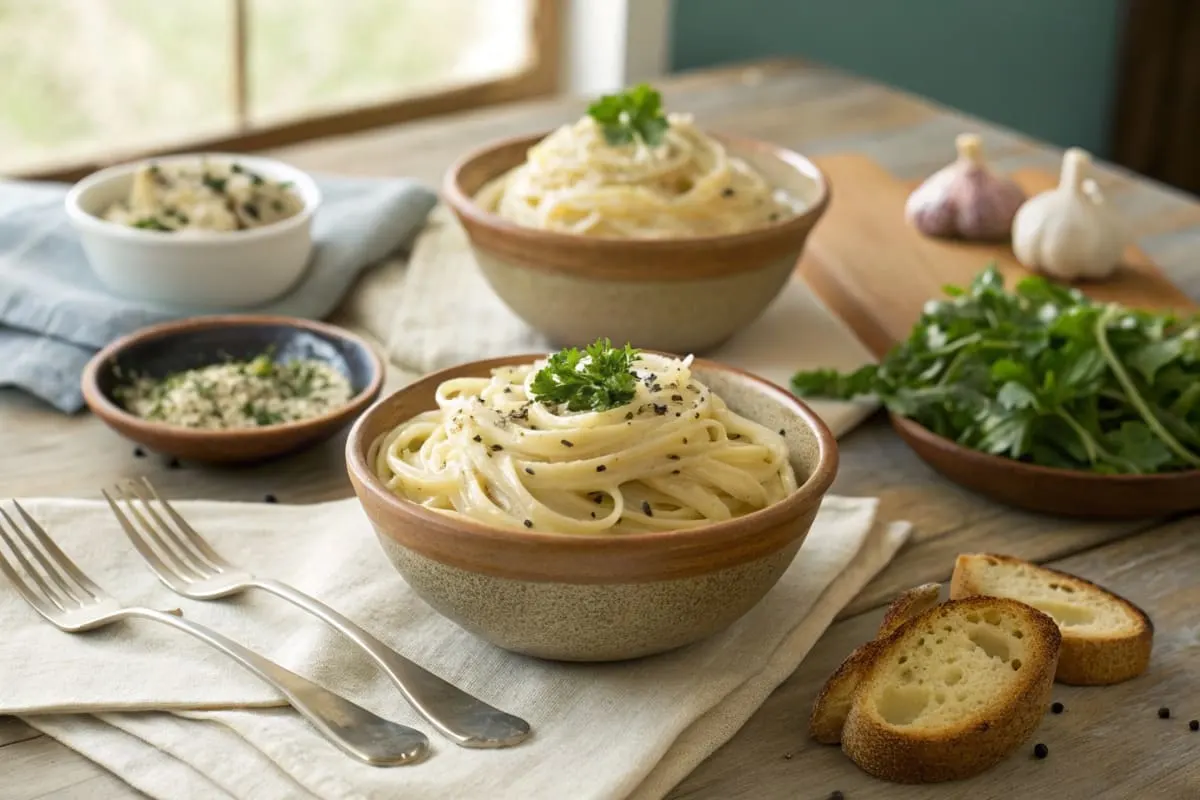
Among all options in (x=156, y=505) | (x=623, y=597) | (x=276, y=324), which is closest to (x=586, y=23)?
(x=276, y=324)

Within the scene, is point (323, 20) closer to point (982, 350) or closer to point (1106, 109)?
point (982, 350)

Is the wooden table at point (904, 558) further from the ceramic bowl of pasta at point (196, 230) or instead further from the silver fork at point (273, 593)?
the ceramic bowl of pasta at point (196, 230)

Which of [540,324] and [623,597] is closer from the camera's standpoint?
[623,597]

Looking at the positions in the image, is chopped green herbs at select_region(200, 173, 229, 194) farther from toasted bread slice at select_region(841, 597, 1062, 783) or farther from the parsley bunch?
toasted bread slice at select_region(841, 597, 1062, 783)

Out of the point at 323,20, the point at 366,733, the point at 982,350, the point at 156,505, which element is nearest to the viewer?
the point at 366,733

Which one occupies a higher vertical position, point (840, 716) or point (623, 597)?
point (623, 597)

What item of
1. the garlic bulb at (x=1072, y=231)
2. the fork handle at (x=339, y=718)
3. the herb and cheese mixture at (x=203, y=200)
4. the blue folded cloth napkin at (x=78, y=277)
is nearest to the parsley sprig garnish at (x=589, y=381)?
the fork handle at (x=339, y=718)
